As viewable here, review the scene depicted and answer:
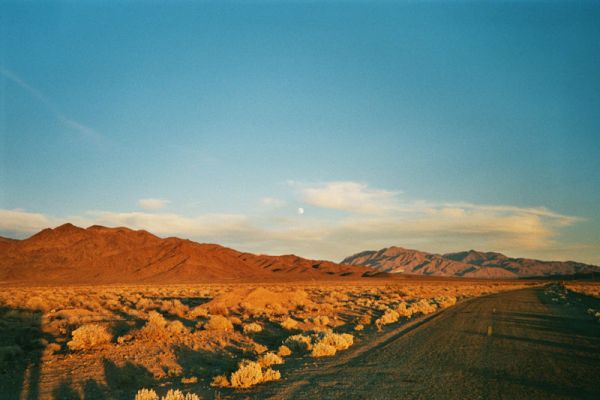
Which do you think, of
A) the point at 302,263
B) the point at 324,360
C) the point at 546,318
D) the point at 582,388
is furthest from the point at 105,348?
the point at 302,263

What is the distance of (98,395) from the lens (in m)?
8.58

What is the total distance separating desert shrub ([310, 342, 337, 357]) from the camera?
12156 mm

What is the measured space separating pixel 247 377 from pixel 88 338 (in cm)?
683

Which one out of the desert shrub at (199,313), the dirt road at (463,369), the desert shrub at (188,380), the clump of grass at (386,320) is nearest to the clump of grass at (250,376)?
the dirt road at (463,369)

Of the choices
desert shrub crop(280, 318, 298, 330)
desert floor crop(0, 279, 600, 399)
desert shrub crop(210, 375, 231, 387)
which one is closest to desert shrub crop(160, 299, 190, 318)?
desert floor crop(0, 279, 600, 399)

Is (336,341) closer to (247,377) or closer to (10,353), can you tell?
(247,377)

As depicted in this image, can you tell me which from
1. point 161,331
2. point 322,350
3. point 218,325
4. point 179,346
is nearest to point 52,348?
point 161,331

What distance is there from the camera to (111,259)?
3612 inches

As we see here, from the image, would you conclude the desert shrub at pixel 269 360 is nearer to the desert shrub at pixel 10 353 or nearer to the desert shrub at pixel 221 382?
the desert shrub at pixel 221 382

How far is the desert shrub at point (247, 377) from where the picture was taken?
8.89 meters

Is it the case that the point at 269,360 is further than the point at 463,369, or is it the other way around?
the point at 269,360

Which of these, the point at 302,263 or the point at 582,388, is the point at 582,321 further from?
the point at 302,263

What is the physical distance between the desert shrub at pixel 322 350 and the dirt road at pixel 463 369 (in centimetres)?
57

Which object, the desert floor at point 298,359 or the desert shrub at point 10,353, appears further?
the desert shrub at point 10,353
